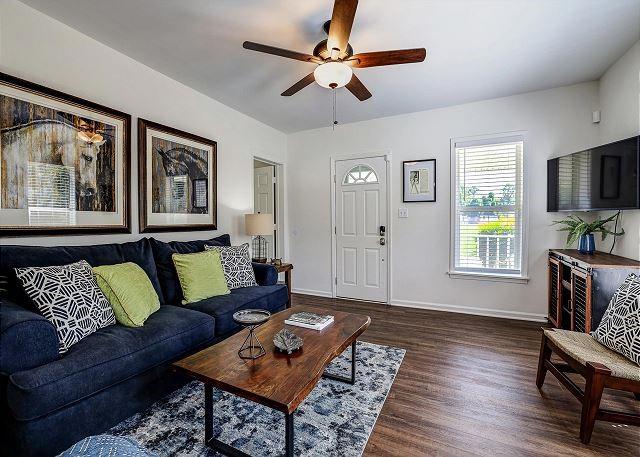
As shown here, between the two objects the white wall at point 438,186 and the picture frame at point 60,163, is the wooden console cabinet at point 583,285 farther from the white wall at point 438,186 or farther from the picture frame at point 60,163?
the picture frame at point 60,163

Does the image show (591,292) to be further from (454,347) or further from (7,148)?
(7,148)

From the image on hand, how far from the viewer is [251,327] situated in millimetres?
1577

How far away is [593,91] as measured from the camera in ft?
10.3

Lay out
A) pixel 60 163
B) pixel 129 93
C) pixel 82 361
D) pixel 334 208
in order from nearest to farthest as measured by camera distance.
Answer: pixel 82 361, pixel 60 163, pixel 129 93, pixel 334 208

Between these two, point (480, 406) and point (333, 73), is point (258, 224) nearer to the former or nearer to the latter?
point (333, 73)

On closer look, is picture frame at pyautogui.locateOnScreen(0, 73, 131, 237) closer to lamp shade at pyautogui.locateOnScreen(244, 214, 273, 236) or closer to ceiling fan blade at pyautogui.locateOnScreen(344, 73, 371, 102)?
lamp shade at pyautogui.locateOnScreen(244, 214, 273, 236)

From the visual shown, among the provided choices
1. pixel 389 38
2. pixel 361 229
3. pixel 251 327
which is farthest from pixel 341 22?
pixel 361 229

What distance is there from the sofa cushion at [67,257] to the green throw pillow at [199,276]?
0.20 meters

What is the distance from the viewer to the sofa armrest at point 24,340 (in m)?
1.29

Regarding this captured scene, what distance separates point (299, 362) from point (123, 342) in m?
1.02

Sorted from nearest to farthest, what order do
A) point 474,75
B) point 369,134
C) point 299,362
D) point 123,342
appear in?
point 299,362 < point 123,342 < point 474,75 < point 369,134

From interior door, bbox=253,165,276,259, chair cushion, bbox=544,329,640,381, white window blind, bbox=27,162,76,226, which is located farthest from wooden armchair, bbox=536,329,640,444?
interior door, bbox=253,165,276,259

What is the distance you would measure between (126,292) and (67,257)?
46 centimetres

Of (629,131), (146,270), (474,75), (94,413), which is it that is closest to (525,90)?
(474,75)
